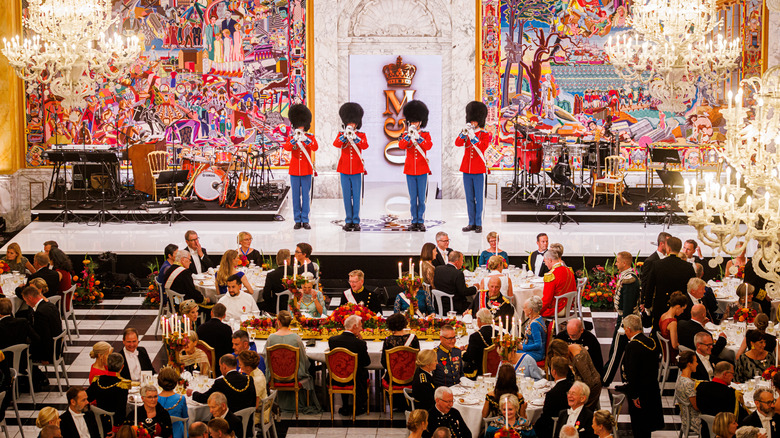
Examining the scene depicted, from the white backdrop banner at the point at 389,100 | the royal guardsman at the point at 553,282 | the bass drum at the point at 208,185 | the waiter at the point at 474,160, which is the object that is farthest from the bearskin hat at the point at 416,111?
the royal guardsman at the point at 553,282

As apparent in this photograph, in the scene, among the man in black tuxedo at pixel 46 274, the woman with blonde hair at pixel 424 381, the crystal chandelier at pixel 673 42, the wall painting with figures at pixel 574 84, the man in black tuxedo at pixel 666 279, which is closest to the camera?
the woman with blonde hair at pixel 424 381

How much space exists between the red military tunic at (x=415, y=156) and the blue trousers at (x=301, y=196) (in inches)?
64.8

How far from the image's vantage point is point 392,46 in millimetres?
19859

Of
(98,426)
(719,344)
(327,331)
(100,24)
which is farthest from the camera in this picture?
(100,24)

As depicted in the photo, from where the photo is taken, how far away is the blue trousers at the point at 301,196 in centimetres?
1627

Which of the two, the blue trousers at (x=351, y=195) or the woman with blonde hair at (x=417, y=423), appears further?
the blue trousers at (x=351, y=195)

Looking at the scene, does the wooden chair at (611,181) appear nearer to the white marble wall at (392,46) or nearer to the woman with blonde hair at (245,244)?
the white marble wall at (392,46)

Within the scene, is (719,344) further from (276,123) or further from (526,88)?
(276,123)

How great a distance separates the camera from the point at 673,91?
57.7 feet

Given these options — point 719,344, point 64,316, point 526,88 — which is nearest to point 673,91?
point 526,88

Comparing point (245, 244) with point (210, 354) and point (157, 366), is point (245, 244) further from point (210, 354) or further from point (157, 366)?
point (210, 354)

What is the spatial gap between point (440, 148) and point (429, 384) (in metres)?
11.9

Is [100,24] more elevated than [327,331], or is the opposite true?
[100,24]

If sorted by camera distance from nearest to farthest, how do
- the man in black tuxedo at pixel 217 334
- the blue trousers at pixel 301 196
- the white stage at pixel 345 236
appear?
the man in black tuxedo at pixel 217 334 → the white stage at pixel 345 236 → the blue trousers at pixel 301 196
